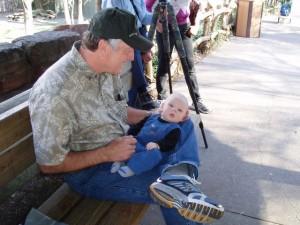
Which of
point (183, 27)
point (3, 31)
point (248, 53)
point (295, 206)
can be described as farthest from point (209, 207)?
point (3, 31)

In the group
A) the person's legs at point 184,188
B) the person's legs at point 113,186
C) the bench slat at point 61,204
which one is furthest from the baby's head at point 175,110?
the bench slat at point 61,204

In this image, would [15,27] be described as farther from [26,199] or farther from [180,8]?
[26,199]

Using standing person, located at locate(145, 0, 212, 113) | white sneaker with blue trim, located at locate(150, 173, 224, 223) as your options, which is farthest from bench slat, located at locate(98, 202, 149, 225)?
standing person, located at locate(145, 0, 212, 113)

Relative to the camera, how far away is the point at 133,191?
75.3 inches

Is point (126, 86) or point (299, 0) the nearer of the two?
point (126, 86)

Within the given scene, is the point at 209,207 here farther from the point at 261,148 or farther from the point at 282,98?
the point at 282,98

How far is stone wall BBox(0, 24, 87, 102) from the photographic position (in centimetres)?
255

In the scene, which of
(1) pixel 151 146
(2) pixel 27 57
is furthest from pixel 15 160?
(2) pixel 27 57

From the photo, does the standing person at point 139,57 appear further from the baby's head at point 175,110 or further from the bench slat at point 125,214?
the bench slat at point 125,214

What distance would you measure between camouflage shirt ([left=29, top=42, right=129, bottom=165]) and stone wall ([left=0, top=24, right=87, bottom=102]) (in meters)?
0.92

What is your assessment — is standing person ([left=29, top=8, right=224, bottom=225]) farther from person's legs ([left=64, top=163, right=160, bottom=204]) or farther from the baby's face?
the baby's face

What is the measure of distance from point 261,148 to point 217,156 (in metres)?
0.50

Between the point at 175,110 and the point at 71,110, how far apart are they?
0.69m

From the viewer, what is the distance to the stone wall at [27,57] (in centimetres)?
255
